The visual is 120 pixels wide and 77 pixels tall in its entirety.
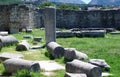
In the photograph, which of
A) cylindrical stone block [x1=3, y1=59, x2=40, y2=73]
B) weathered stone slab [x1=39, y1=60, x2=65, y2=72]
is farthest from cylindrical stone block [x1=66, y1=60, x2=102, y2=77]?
cylindrical stone block [x1=3, y1=59, x2=40, y2=73]

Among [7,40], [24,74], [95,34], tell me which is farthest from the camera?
[95,34]

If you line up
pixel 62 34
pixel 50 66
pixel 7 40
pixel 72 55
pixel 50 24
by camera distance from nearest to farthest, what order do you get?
pixel 50 66
pixel 72 55
pixel 50 24
pixel 7 40
pixel 62 34

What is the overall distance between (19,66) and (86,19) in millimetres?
20437

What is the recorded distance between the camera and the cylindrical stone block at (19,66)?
10.5 metres

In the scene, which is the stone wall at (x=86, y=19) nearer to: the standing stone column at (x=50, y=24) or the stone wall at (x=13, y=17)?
the stone wall at (x=13, y=17)

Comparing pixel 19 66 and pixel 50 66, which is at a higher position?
pixel 19 66

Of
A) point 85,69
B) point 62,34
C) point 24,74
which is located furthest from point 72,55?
point 62,34

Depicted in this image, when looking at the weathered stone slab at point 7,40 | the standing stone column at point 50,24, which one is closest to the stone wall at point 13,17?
the weathered stone slab at point 7,40

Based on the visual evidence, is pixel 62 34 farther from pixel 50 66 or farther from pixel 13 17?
pixel 50 66

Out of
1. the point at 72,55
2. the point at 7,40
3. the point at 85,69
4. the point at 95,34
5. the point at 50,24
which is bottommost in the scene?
the point at 95,34

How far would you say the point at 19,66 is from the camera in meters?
10.7

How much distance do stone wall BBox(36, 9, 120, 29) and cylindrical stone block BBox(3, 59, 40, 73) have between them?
19.5m

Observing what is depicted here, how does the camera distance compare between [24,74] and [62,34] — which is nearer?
[24,74]

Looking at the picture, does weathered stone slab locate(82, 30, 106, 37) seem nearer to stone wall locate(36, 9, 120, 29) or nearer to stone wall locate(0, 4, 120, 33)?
stone wall locate(0, 4, 120, 33)
